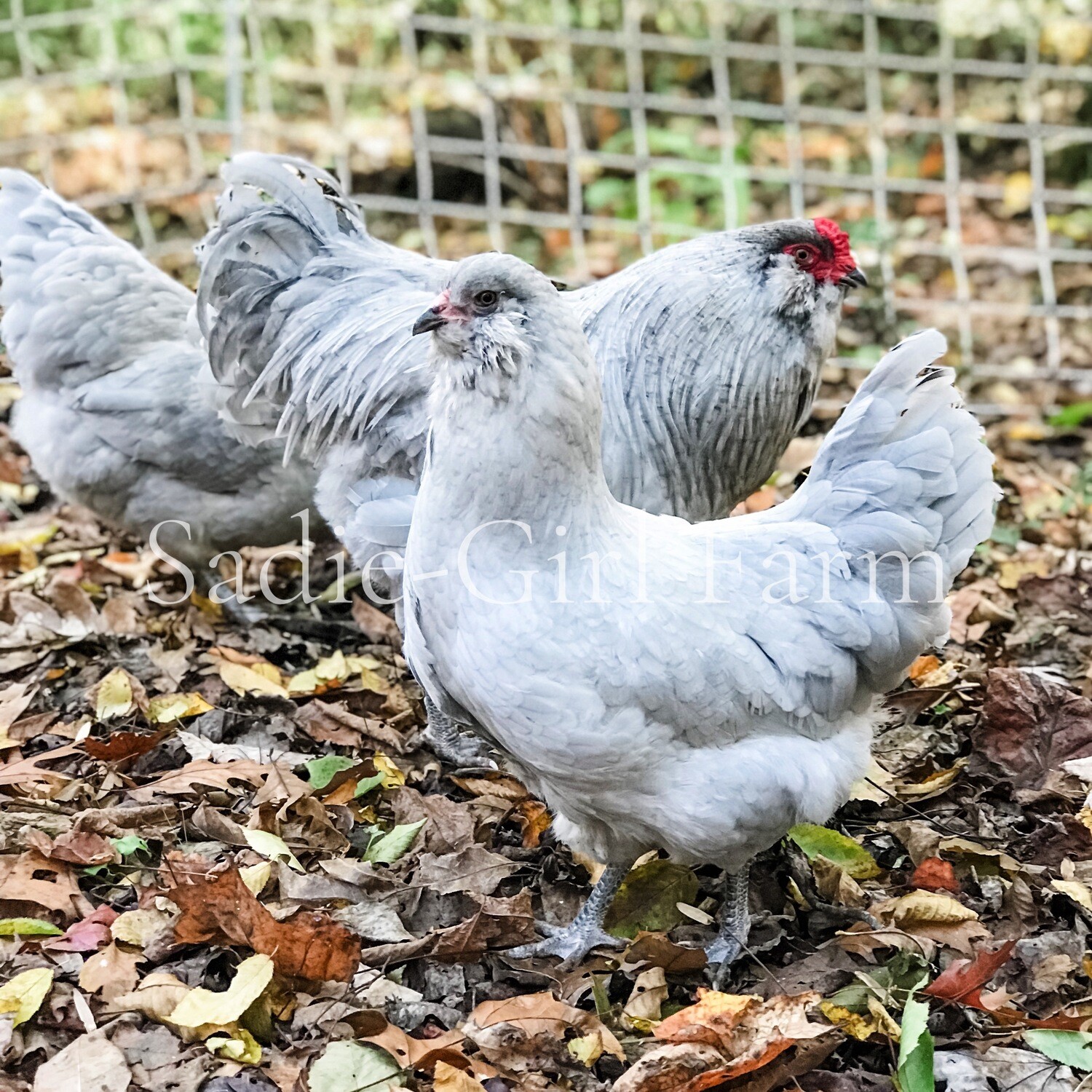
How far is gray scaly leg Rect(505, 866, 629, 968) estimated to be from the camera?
140 inches

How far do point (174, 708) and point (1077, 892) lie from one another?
2978 mm

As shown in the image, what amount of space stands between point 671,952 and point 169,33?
8093 mm

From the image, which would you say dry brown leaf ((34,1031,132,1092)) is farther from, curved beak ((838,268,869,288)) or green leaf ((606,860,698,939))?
curved beak ((838,268,869,288))

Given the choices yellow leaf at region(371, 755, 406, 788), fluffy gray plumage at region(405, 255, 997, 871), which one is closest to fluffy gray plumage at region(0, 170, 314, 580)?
yellow leaf at region(371, 755, 406, 788)

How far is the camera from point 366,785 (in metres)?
4.12

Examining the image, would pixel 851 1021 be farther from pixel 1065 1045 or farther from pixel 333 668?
pixel 333 668

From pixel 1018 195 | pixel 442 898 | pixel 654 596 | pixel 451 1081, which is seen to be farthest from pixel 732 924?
pixel 1018 195

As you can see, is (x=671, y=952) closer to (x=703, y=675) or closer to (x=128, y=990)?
(x=703, y=675)

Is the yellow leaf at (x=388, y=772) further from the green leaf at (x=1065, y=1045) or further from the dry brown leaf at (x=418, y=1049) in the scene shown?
the green leaf at (x=1065, y=1045)

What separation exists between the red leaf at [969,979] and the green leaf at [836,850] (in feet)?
1.81

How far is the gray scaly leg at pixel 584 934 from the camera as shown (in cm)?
356

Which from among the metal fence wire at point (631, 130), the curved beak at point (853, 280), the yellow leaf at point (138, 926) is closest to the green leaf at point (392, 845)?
the yellow leaf at point (138, 926)

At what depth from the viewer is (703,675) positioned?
3.08 meters

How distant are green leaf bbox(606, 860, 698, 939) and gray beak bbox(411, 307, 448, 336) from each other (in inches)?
70.7
